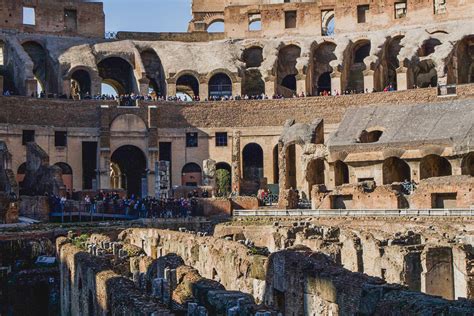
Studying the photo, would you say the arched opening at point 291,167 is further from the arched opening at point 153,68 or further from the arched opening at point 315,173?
the arched opening at point 153,68

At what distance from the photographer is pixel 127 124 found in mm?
52125

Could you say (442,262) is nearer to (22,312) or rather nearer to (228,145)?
(22,312)

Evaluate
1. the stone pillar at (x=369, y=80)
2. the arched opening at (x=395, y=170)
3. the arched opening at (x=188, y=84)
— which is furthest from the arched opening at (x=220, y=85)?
the arched opening at (x=395, y=170)

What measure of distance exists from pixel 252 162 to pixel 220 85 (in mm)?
8311

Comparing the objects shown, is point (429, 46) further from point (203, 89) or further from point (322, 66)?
point (203, 89)

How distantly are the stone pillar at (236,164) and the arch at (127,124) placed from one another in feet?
21.8

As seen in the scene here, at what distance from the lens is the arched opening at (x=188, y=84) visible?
2420 inches

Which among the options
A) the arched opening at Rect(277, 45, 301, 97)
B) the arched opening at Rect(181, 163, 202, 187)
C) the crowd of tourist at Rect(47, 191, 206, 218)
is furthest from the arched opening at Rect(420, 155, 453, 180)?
the arched opening at Rect(277, 45, 301, 97)

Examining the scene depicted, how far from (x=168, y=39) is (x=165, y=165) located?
68.2ft

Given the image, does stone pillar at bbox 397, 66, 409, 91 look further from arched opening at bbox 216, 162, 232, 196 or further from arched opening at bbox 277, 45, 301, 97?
arched opening at bbox 216, 162, 232, 196

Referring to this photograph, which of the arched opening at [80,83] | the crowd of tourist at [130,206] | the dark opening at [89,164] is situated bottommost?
the crowd of tourist at [130,206]

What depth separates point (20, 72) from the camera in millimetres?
54812

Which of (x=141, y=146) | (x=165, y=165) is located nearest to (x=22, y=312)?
(x=165, y=165)

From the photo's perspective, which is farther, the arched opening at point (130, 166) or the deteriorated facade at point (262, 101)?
the arched opening at point (130, 166)
